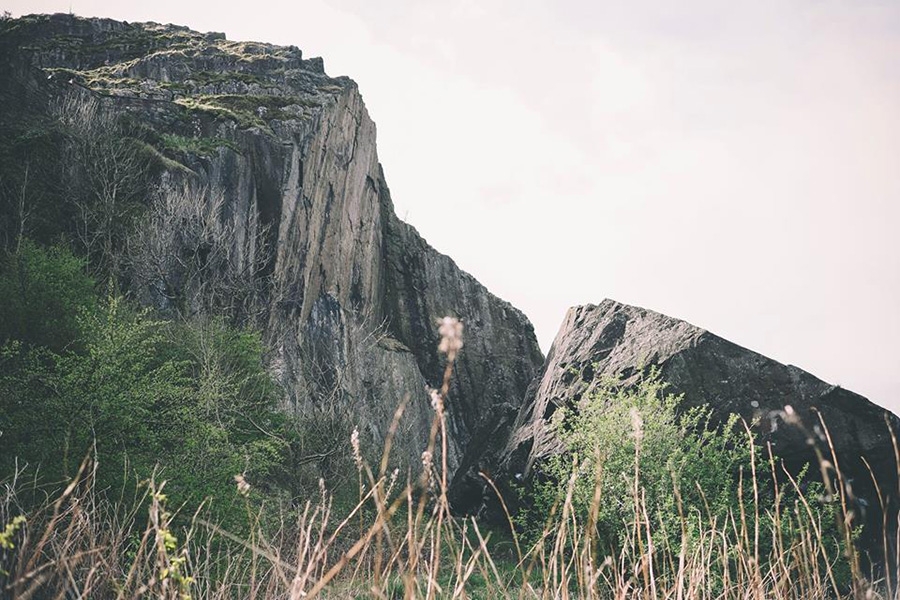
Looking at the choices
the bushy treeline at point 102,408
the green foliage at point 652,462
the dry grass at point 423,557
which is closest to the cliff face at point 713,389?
the green foliage at point 652,462

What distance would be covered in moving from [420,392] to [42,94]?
87.3 ft

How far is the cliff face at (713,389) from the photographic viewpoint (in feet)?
75.8

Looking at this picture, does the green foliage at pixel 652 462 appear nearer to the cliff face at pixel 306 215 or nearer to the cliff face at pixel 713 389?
the cliff face at pixel 713 389

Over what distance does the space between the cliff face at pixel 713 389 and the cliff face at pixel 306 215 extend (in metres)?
6.55

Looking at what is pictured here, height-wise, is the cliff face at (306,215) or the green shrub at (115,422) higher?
the cliff face at (306,215)

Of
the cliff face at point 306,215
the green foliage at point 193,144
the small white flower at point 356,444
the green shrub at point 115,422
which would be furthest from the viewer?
the cliff face at point 306,215

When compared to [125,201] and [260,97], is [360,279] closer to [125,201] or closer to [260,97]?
[260,97]

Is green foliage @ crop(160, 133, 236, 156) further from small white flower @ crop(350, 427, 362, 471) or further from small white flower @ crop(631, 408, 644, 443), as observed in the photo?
small white flower @ crop(631, 408, 644, 443)

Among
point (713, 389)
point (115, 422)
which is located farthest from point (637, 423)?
point (713, 389)

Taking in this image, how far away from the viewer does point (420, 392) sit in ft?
147

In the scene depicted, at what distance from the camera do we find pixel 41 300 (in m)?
19.4

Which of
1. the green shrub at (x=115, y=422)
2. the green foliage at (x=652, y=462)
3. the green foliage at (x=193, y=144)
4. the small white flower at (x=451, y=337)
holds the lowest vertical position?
the green shrub at (x=115, y=422)

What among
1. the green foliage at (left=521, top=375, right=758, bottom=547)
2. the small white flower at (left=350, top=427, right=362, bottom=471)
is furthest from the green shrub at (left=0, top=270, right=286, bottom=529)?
the small white flower at (left=350, top=427, right=362, bottom=471)

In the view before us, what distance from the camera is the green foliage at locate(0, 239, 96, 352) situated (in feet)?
61.1
